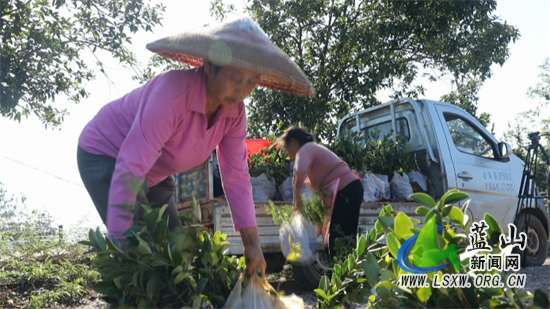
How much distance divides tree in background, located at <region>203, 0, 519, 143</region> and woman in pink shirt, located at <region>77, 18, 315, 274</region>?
792cm

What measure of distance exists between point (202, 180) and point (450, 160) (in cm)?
323

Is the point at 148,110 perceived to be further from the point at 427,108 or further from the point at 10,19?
the point at 10,19

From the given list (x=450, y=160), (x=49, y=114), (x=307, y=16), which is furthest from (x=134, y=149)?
(x=307, y=16)

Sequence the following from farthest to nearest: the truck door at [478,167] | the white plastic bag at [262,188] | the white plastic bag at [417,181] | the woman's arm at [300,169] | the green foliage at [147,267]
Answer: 1. the truck door at [478,167]
2. the white plastic bag at [417,181]
3. the white plastic bag at [262,188]
4. the woman's arm at [300,169]
5. the green foliage at [147,267]

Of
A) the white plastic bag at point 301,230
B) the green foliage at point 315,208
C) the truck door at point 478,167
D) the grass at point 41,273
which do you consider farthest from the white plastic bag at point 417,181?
the grass at point 41,273

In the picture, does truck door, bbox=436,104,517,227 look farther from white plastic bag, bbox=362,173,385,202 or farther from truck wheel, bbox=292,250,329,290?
truck wheel, bbox=292,250,329,290

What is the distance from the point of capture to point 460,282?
3.18 feet

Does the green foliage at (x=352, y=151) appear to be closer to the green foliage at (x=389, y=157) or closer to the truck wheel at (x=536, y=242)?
the green foliage at (x=389, y=157)

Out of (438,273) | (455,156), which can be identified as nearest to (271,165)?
(455,156)

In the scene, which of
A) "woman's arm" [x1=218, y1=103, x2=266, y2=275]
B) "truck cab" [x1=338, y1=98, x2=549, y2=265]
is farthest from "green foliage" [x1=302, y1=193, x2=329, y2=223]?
"truck cab" [x1=338, y1=98, x2=549, y2=265]

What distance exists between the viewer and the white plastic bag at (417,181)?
610 centimetres

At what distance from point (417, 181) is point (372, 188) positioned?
0.75 meters

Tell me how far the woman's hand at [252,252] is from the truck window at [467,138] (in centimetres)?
510

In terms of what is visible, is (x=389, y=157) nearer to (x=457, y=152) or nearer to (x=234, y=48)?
(x=457, y=152)
